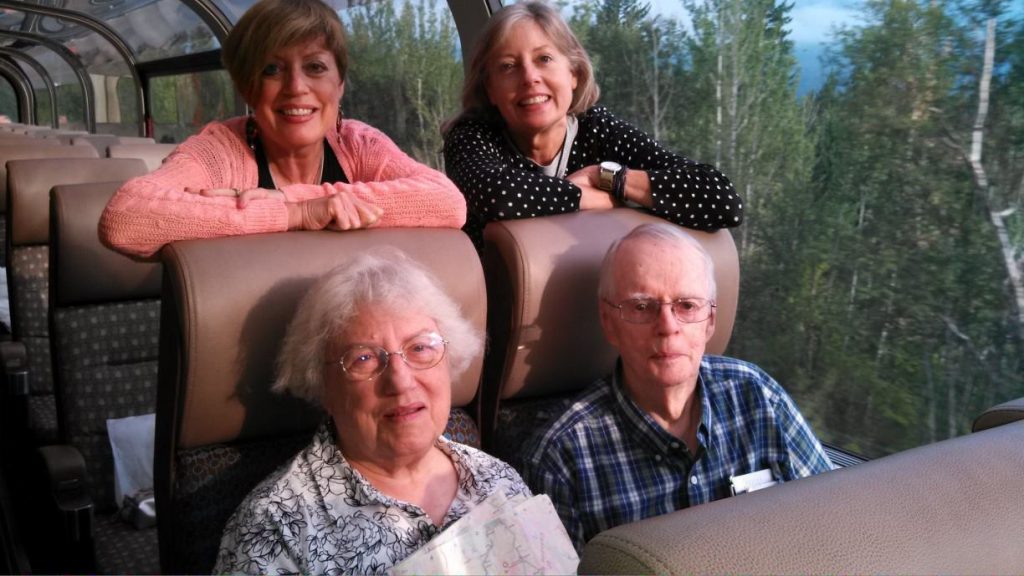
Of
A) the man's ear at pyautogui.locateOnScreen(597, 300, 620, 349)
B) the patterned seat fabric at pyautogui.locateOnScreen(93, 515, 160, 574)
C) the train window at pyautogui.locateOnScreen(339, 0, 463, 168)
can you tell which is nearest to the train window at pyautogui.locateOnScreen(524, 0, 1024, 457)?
the man's ear at pyautogui.locateOnScreen(597, 300, 620, 349)

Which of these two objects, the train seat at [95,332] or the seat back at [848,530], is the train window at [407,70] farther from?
the seat back at [848,530]

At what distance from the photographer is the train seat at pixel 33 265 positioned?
3.06m

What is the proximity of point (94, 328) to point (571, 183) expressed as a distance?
5.10ft

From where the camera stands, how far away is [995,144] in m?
1.98

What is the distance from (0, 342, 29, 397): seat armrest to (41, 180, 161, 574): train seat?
8.7 inches

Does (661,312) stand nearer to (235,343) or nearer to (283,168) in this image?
(235,343)

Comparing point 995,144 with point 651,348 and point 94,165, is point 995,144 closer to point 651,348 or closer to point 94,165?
point 651,348

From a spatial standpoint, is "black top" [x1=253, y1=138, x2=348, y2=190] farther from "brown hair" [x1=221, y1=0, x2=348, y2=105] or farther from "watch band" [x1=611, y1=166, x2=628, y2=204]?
"watch band" [x1=611, y1=166, x2=628, y2=204]

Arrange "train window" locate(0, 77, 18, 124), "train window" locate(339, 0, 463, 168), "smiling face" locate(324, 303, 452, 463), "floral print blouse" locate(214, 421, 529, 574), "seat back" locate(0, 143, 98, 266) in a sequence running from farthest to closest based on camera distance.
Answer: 1. "train window" locate(0, 77, 18, 124)
2. "train window" locate(339, 0, 463, 168)
3. "seat back" locate(0, 143, 98, 266)
4. "smiling face" locate(324, 303, 452, 463)
5. "floral print blouse" locate(214, 421, 529, 574)

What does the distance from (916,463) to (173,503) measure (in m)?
1.22

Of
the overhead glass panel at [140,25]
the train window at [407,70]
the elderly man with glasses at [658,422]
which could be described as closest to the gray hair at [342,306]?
the elderly man with glasses at [658,422]

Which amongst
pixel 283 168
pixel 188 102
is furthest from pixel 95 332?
pixel 188 102

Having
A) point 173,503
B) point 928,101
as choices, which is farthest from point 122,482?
point 928,101

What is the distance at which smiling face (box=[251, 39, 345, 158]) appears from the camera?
2.00 metres
